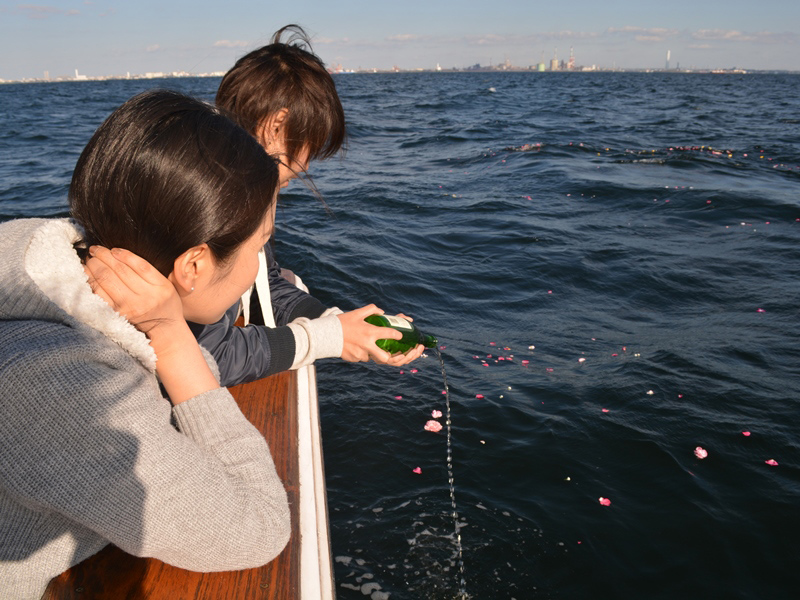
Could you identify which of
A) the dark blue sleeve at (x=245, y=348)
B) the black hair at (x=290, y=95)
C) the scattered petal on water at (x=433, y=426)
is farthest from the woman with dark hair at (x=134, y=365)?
the scattered petal on water at (x=433, y=426)

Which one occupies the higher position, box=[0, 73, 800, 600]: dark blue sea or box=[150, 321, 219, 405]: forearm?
box=[150, 321, 219, 405]: forearm

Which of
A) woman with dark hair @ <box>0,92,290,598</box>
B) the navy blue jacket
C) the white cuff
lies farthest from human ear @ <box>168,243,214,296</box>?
the white cuff

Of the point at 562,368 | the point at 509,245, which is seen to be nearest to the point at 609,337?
the point at 562,368

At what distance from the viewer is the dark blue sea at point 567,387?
2877 mm

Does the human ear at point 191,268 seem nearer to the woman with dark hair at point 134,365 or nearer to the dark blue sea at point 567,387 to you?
the woman with dark hair at point 134,365

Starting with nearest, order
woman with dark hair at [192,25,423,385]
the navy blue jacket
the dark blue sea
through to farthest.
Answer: the navy blue jacket
woman with dark hair at [192,25,423,385]
the dark blue sea

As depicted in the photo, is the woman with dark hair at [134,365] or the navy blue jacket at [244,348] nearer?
the woman with dark hair at [134,365]

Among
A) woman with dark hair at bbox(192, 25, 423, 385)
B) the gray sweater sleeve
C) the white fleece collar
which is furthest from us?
woman with dark hair at bbox(192, 25, 423, 385)

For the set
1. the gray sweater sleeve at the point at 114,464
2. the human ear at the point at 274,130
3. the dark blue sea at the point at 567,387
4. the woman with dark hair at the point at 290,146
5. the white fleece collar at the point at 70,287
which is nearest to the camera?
the gray sweater sleeve at the point at 114,464

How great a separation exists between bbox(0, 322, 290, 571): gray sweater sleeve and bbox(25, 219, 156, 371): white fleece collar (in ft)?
0.18

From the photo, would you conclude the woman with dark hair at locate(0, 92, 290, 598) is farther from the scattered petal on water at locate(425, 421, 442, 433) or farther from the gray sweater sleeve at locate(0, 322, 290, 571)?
the scattered petal on water at locate(425, 421, 442, 433)

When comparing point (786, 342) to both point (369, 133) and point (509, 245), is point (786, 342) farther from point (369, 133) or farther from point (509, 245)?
point (369, 133)

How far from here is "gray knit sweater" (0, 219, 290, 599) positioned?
1.07 metres

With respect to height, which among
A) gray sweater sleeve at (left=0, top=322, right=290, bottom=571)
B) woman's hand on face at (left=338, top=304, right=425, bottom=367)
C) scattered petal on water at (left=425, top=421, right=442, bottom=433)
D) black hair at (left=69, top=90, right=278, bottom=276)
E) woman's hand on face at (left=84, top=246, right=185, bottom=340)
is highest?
black hair at (left=69, top=90, right=278, bottom=276)
